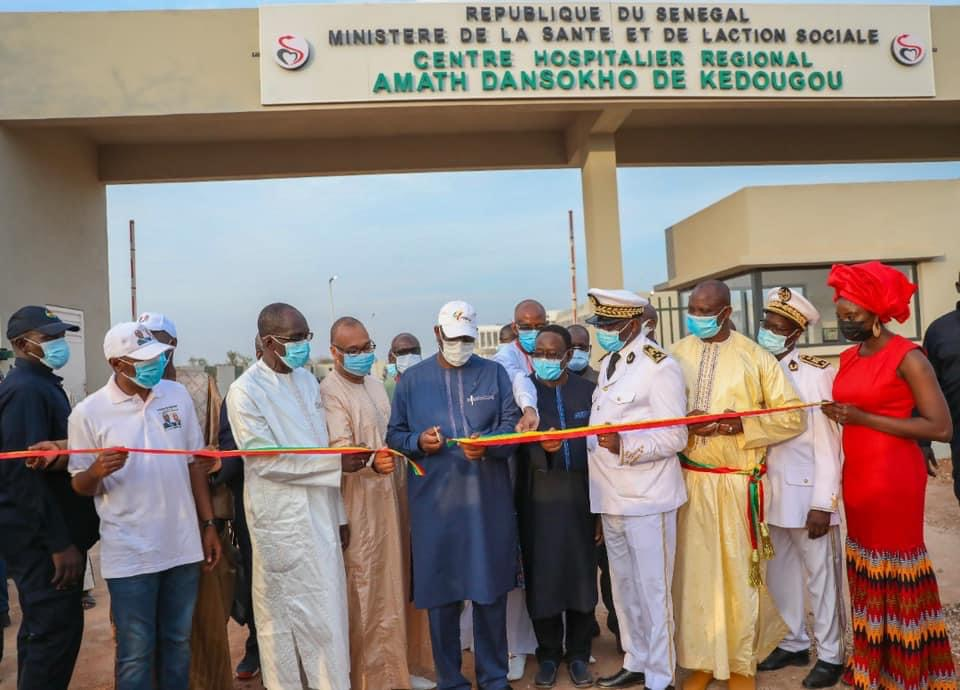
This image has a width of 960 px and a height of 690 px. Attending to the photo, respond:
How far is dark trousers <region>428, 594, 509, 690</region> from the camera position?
4.05m

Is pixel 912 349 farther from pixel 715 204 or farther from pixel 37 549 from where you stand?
pixel 715 204

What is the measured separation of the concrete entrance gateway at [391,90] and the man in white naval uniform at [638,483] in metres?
7.32

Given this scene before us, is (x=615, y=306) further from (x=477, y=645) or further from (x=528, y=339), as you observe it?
(x=477, y=645)

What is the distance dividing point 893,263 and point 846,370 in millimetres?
9989

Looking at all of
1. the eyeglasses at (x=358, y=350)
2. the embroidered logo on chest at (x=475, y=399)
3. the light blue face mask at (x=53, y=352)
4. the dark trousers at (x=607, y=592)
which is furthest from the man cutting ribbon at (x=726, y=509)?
the light blue face mask at (x=53, y=352)

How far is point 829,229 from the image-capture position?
12.4 meters

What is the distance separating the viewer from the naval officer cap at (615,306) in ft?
13.6

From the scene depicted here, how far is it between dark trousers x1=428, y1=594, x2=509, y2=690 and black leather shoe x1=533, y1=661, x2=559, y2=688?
340mm

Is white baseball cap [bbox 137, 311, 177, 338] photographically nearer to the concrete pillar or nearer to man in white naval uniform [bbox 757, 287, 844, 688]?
man in white naval uniform [bbox 757, 287, 844, 688]

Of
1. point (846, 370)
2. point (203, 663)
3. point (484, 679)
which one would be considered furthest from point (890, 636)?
point (203, 663)

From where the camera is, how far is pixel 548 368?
4.44 m

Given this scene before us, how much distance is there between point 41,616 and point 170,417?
3.47 feet

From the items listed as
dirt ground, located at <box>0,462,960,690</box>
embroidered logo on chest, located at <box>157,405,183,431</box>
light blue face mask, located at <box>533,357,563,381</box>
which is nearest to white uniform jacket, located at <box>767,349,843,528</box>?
dirt ground, located at <box>0,462,960,690</box>

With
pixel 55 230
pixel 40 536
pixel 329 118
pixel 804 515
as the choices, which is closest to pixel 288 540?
pixel 40 536
